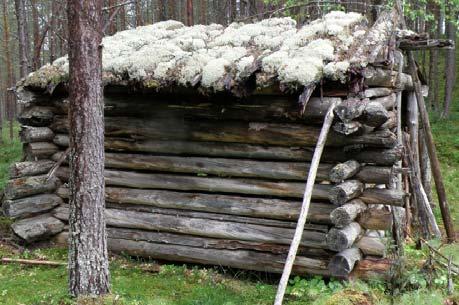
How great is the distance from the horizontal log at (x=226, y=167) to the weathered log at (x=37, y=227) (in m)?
1.47

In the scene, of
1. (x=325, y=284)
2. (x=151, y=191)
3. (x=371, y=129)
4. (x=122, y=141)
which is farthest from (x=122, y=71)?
(x=325, y=284)

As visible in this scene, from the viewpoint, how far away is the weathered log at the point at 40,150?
30.3 ft

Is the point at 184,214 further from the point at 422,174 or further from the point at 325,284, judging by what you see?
the point at 422,174

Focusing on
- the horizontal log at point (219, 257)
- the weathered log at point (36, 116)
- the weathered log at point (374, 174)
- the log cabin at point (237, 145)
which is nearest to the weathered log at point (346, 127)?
the log cabin at point (237, 145)

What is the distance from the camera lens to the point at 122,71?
7.92 m

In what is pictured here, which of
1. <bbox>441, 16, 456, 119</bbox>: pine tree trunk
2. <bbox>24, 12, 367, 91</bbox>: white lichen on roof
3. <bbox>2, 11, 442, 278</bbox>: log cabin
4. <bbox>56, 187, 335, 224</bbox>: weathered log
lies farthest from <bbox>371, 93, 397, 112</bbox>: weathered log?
<bbox>441, 16, 456, 119</bbox>: pine tree trunk

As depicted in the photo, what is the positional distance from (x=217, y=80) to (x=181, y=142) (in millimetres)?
1555

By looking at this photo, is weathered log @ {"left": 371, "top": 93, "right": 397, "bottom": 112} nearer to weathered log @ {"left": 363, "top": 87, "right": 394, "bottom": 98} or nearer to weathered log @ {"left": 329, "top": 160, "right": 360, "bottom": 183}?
weathered log @ {"left": 363, "top": 87, "right": 394, "bottom": 98}

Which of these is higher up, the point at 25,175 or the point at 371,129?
the point at 371,129

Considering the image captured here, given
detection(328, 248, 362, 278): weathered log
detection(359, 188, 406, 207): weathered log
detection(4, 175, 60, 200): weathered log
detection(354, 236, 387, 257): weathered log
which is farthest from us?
detection(4, 175, 60, 200): weathered log

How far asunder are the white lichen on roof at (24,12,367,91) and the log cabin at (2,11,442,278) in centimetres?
3

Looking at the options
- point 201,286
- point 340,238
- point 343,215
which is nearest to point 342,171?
point 343,215

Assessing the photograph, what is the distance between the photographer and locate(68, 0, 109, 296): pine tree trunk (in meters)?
5.43

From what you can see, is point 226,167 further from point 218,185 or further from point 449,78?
point 449,78
